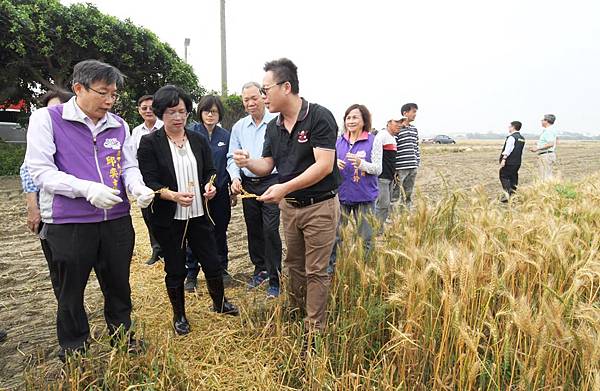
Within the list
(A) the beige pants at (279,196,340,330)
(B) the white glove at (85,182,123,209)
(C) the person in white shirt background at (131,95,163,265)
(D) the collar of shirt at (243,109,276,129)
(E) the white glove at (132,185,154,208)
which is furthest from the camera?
(C) the person in white shirt background at (131,95,163,265)

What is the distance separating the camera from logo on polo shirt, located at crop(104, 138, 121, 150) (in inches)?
92.5

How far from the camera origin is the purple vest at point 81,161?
220 cm

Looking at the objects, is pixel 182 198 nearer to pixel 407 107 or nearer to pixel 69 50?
pixel 407 107

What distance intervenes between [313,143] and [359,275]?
3.14ft

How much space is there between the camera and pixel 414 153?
20.3ft

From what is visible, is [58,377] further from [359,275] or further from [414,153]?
[414,153]

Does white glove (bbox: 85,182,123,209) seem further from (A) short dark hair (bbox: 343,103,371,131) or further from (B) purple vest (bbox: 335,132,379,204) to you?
(A) short dark hair (bbox: 343,103,371,131)

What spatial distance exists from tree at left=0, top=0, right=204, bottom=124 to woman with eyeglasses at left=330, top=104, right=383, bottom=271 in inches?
314

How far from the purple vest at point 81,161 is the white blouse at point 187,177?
→ 55 cm

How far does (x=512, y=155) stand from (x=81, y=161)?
303 inches

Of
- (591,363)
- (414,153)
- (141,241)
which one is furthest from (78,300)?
(414,153)

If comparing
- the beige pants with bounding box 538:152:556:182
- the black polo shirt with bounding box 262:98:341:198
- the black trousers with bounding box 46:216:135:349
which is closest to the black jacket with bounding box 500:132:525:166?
the beige pants with bounding box 538:152:556:182

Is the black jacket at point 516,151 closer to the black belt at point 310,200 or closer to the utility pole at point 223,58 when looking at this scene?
the black belt at point 310,200

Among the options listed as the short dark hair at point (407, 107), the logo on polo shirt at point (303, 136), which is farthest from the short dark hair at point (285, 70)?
the short dark hair at point (407, 107)
